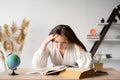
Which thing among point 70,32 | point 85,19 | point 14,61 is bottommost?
point 14,61

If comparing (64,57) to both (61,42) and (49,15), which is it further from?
(49,15)

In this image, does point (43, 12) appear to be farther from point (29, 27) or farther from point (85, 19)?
point (85, 19)

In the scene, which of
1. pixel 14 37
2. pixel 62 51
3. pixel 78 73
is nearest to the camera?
pixel 78 73

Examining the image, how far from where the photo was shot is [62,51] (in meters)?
2.19

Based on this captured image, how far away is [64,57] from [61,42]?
0.15 metres

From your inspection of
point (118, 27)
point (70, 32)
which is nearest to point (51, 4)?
point (118, 27)

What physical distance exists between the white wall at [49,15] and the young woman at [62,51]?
1981 millimetres

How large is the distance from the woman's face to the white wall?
2.04 meters

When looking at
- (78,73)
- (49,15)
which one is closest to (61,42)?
(78,73)

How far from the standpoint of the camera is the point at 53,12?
4188 millimetres

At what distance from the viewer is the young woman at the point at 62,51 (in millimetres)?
2086

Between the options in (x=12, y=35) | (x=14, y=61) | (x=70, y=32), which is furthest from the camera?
(x=12, y=35)

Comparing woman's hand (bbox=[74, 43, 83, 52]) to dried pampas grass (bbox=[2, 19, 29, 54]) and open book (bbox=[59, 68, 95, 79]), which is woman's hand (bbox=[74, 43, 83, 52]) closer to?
open book (bbox=[59, 68, 95, 79])

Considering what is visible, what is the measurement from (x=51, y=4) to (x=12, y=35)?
91cm
